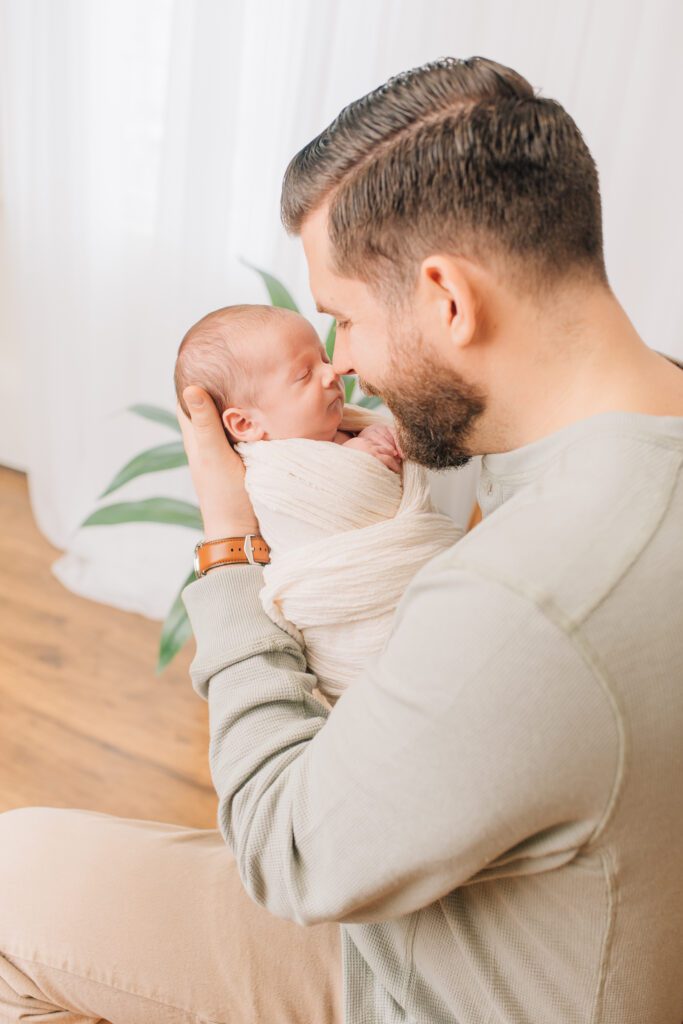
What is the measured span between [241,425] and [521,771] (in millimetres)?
761

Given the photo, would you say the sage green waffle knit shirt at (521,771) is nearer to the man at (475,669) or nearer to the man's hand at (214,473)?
the man at (475,669)

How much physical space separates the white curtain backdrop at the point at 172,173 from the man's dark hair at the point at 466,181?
1.11 metres

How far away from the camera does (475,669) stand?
2.15 feet

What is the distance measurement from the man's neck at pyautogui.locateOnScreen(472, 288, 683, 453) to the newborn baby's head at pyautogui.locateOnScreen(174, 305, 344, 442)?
434 mm

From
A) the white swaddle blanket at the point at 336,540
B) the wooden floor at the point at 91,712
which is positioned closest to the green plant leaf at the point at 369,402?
the wooden floor at the point at 91,712

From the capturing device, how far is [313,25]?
76.7 inches

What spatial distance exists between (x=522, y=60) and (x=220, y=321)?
1.02m

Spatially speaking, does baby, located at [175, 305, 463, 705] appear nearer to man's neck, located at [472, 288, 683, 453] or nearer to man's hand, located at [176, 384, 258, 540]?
man's hand, located at [176, 384, 258, 540]

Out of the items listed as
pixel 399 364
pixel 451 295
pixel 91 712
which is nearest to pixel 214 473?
pixel 399 364

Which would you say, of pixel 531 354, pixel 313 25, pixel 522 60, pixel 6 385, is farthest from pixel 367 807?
pixel 6 385

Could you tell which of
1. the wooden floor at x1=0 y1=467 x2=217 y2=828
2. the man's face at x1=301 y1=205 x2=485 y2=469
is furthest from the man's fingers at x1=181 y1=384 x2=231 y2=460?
the wooden floor at x1=0 y1=467 x2=217 y2=828

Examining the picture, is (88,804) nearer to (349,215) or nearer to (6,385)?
(349,215)

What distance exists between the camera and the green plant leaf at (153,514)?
180 centimetres

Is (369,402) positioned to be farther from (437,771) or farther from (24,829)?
(437,771)
